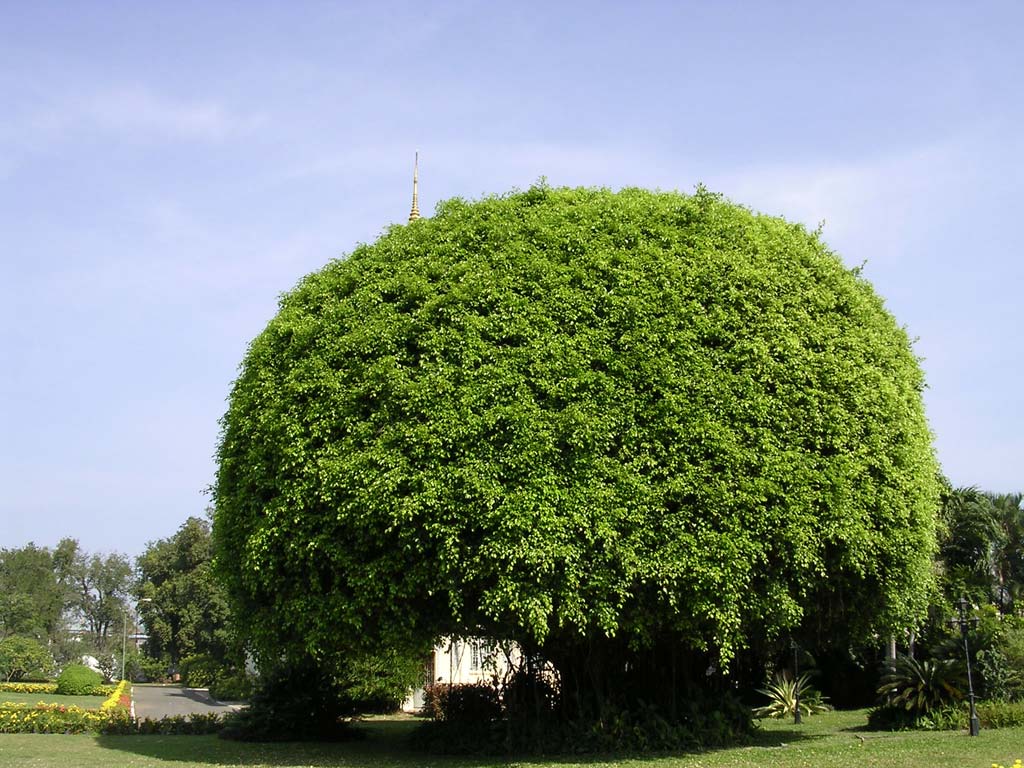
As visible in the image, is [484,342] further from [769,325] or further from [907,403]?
[907,403]

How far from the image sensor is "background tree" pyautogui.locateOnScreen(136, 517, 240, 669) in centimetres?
6450

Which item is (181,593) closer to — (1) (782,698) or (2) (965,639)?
(1) (782,698)

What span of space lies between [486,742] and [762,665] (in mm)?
11283

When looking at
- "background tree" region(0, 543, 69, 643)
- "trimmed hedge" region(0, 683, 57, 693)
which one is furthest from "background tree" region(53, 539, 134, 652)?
"trimmed hedge" region(0, 683, 57, 693)

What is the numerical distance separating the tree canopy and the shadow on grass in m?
2.11

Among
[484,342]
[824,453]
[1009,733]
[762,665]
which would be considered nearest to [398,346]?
[484,342]

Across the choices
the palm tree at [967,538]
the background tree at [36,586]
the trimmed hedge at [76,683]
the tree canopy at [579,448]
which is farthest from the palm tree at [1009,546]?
the background tree at [36,586]

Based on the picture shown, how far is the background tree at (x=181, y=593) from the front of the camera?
212 feet

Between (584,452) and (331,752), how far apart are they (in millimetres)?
8862

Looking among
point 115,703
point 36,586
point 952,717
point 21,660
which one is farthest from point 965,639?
point 36,586

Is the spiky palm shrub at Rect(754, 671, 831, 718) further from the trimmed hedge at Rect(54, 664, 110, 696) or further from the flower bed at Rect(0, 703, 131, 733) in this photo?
the trimmed hedge at Rect(54, 664, 110, 696)

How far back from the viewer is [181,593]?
66.9 m

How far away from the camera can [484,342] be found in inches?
613

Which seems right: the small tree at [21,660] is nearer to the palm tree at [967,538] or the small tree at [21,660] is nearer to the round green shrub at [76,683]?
the round green shrub at [76,683]
